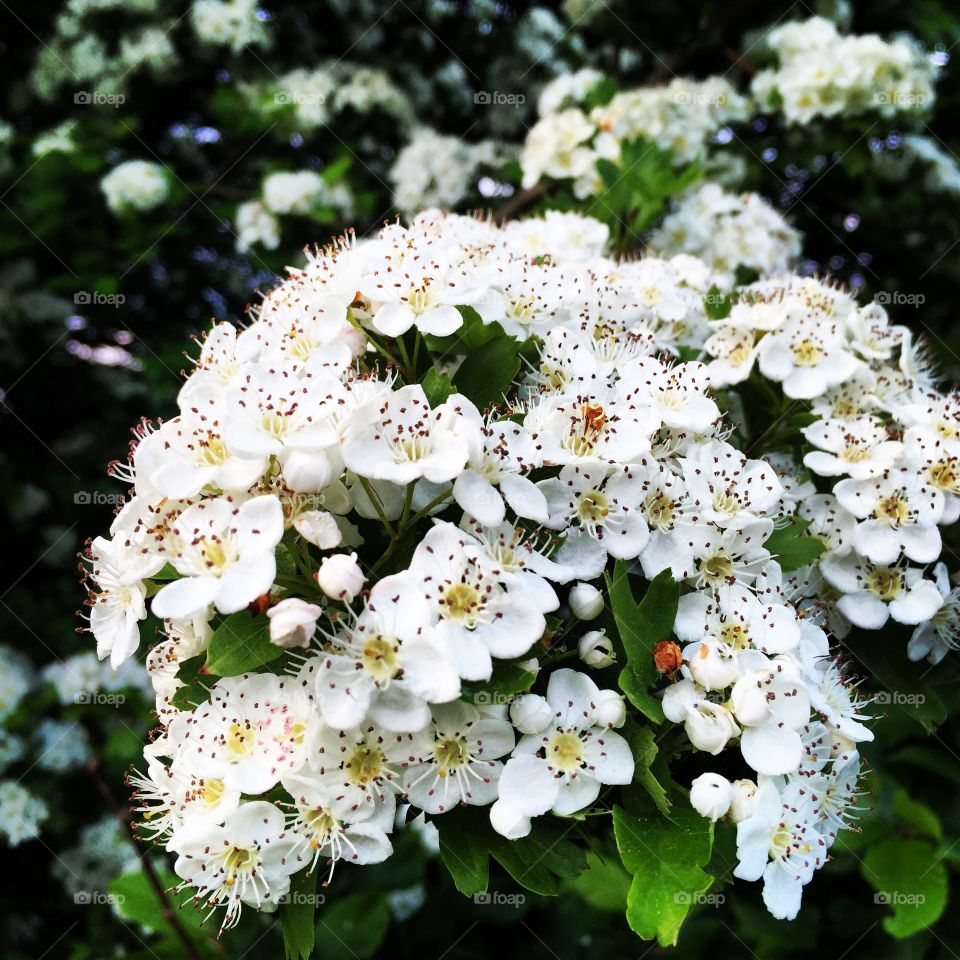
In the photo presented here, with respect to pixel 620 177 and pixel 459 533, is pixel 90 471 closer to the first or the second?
pixel 620 177

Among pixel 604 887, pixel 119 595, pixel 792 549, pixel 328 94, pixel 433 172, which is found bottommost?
pixel 604 887

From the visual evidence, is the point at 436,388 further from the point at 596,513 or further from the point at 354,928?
the point at 354,928

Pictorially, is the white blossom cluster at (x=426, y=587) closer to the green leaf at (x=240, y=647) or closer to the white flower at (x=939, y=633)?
the green leaf at (x=240, y=647)

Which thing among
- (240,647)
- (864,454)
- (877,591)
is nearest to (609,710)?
(240,647)

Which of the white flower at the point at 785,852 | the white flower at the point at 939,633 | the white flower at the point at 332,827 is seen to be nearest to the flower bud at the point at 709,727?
the white flower at the point at 785,852

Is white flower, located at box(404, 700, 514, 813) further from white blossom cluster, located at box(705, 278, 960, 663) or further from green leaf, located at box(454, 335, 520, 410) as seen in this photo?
white blossom cluster, located at box(705, 278, 960, 663)

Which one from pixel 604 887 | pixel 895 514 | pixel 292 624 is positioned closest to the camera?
pixel 292 624
